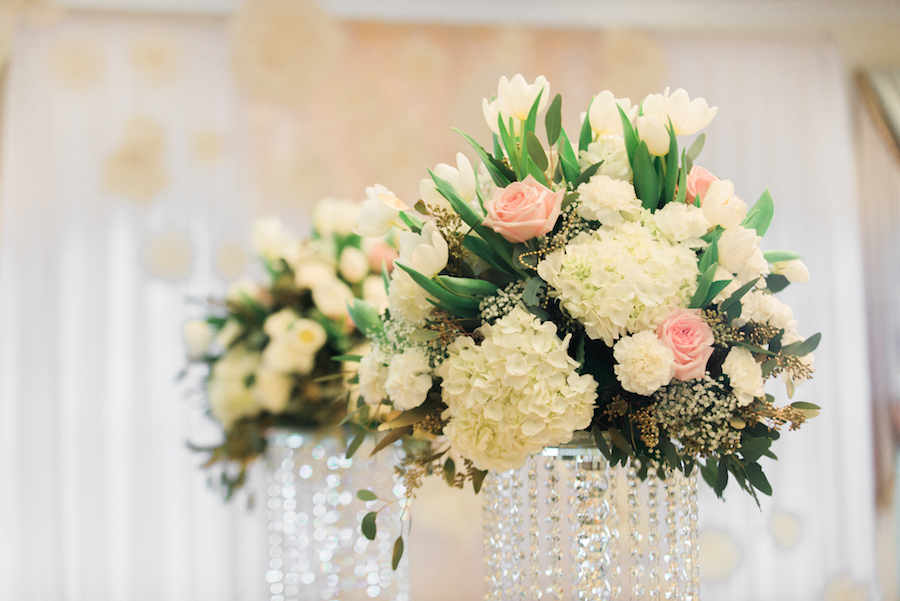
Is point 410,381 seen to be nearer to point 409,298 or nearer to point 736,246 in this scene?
point 409,298

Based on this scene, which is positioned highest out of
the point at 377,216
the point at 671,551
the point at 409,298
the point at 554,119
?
the point at 554,119

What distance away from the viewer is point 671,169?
0.79 metres

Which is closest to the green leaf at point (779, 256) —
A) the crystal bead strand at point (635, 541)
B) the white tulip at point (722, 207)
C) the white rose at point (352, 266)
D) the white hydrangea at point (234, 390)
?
the white tulip at point (722, 207)

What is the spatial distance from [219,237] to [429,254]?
86.3 inches

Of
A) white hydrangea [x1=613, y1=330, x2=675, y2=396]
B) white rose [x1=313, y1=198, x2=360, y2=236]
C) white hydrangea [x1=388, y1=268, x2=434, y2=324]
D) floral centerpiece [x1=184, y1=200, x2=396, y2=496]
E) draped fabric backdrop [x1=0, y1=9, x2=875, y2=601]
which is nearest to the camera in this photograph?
white hydrangea [x1=613, y1=330, x2=675, y2=396]

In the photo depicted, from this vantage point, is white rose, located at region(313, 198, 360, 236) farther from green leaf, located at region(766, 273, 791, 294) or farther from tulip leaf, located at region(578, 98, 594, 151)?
green leaf, located at region(766, 273, 791, 294)

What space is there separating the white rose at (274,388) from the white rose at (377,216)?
2.74 ft

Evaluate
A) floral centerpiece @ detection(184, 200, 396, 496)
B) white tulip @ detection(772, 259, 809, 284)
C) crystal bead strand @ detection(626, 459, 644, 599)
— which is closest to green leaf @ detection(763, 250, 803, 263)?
white tulip @ detection(772, 259, 809, 284)

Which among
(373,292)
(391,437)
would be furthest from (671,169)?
(373,292)

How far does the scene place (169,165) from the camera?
2.76 m

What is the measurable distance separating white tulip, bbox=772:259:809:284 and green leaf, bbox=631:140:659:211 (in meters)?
0.20

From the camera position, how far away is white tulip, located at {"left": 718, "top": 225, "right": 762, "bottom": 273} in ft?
2.43

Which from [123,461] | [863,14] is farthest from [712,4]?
[123,461]

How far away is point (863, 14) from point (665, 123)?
2.72m
